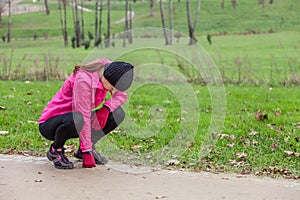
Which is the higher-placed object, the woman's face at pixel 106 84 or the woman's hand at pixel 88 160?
the woman's face at pixel 106 84

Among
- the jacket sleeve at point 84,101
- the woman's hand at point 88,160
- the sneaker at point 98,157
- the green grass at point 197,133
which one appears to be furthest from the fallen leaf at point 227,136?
the jacket sleeve at point 84,101

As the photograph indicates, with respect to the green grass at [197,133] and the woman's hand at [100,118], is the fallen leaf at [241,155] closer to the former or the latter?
the green grass at [197,133]

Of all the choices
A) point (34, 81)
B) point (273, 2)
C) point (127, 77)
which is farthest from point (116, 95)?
point (273, 2)

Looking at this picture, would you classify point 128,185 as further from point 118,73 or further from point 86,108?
point 118,73

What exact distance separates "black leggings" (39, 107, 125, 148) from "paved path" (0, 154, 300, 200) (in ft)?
0.95

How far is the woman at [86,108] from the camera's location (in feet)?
16.3

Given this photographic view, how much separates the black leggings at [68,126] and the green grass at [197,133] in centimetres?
29

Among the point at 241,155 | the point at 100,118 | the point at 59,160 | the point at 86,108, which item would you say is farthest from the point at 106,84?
the point at 241,155

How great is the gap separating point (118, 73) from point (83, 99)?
0.37 metres

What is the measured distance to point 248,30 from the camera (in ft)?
155

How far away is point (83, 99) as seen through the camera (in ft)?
16.3

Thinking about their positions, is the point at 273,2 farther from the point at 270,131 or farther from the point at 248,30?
the point at 270,131

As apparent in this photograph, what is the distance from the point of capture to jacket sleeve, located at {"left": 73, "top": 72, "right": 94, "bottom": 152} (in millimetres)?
4961

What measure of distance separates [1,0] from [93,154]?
10.2 meters
